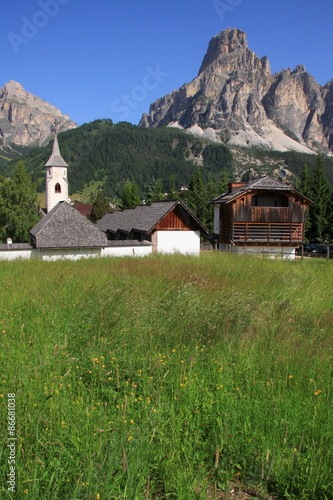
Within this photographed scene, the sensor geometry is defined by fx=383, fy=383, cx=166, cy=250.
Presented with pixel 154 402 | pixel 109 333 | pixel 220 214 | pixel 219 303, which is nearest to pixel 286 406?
pixel 154 402

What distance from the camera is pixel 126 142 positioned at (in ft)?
630

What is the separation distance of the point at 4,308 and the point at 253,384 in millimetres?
4739

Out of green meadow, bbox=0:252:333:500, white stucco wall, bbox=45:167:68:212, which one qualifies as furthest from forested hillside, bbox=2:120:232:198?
green meadow, bbox=0:252:333:500

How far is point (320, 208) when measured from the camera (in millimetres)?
52031

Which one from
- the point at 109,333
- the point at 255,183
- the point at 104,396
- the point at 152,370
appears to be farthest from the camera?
the point at 255,183

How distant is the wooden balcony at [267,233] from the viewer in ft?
114

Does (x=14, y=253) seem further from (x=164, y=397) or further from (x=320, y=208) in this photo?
(x=320, y=208)

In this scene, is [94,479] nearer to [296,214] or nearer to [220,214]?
[296,214]

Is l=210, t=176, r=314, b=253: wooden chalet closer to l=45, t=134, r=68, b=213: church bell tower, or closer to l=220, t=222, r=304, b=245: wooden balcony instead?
l=220, t=222, r=304, b=245: wooden balcony

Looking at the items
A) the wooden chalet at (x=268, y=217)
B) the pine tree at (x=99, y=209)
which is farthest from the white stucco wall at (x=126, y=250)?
the pine tree at (x=99, y=209)

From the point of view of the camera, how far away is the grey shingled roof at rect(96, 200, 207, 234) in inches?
1217

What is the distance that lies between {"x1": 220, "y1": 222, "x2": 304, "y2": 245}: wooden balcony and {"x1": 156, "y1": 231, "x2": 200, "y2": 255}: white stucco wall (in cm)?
431

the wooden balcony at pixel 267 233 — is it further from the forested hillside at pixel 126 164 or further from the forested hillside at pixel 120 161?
the forested hillside at pixel 120 161

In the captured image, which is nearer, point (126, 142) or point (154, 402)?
point (154, 402)
